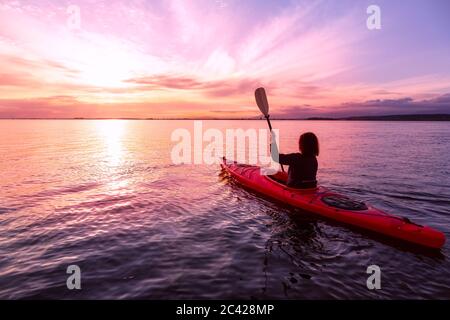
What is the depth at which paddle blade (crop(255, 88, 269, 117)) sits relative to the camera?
1349 cm

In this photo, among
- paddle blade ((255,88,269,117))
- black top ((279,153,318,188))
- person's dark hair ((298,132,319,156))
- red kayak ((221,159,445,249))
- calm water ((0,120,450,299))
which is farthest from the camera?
paddle blade ((255,88,269,117))

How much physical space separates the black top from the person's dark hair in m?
0.16

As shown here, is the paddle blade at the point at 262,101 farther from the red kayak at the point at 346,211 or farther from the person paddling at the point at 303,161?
the person paddling at the point at 303,161

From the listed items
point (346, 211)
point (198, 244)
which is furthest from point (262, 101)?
point (198, 244)

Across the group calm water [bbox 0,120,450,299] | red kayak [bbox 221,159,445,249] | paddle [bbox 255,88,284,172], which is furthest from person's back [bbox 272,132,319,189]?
paddle [bbox 255,88,284,172]

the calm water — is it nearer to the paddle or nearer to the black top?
the black top

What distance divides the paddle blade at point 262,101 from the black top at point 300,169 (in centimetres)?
439

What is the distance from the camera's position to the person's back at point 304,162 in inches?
361

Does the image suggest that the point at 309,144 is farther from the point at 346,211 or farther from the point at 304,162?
the point at 346,211

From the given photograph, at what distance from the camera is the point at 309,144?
30.1 feet

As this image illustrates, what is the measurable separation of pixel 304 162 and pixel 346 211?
6.30ft

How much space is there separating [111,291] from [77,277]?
0.94 m
